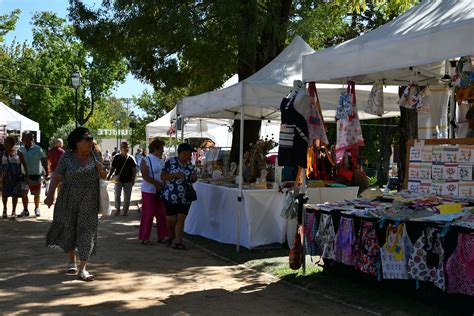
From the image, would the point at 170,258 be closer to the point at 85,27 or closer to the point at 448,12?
the point at 448,12

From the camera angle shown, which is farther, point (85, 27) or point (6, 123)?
point (6, 123)

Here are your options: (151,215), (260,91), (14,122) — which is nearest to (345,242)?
(260,91)

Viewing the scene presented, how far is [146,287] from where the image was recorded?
609cm

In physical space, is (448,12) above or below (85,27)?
below

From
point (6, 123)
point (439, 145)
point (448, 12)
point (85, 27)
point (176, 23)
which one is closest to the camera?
point (448, 12)

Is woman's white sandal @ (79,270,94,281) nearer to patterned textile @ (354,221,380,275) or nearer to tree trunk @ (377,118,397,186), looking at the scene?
patterned textile @ (354,221,380,275)

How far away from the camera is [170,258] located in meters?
7.82

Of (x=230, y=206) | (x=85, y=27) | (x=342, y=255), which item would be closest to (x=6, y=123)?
(x=85, y=27)

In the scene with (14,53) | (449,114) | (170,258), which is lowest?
(170,258)

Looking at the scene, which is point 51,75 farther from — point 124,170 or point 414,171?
point 414,171

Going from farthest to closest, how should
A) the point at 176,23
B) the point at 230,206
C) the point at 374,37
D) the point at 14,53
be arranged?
1. the point at 14,53
2. the point at 176,23
3. the point at 230,206
4. the point at 374,37

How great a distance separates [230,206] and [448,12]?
4650mm

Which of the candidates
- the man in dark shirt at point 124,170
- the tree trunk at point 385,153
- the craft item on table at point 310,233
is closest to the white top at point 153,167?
the craft item on table at point 310,233

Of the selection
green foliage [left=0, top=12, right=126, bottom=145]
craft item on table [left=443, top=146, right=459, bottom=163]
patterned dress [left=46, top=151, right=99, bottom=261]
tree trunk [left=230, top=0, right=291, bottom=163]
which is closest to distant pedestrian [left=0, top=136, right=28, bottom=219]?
tree trunk [left=230, top=0, right=291, bottom=163]
